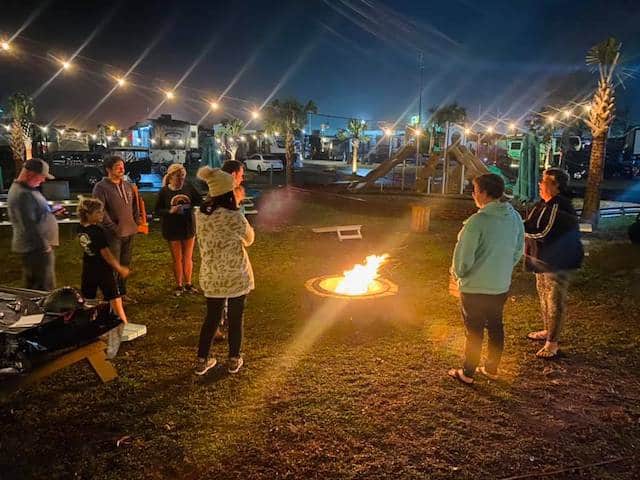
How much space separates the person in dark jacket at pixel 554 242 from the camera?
14.8 feet

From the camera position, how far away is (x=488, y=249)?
3885mm

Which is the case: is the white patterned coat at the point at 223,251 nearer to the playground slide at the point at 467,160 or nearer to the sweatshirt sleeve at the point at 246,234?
the sweatshirt sleeve at the point at 246,234

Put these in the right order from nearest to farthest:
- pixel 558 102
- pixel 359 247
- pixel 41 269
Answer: pixel 41 269 → pixel 359 247 → pixel 558 102

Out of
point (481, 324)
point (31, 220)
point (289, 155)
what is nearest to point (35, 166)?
point (31, 220)

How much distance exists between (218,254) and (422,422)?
214 centimetres

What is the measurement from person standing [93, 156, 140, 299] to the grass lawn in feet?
3.28

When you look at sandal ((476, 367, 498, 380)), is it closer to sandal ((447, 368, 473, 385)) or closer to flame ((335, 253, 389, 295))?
sandal ((447, 368, 473, 385))

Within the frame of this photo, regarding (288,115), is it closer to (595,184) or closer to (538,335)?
(595,184)

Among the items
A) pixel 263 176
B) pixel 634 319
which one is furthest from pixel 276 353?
pixel 263 176

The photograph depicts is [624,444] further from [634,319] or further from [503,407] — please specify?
[634,319]

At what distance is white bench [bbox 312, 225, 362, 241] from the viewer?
10.9 m

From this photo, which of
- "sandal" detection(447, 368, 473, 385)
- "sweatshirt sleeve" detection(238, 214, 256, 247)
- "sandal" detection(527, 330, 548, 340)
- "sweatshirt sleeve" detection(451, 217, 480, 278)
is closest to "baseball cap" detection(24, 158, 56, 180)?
"sweatshirt sleeve" detection(238, 214, 256, 247)

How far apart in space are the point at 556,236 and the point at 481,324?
4.02ft

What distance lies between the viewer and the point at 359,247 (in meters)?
10.3
